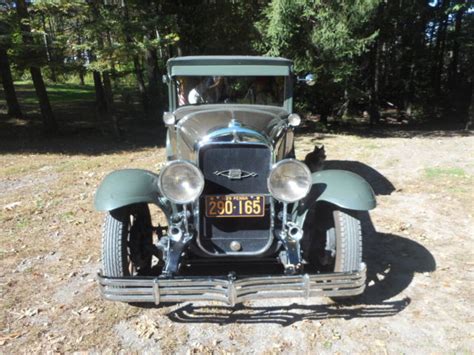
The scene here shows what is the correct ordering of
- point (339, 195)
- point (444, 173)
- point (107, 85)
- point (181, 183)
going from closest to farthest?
point (181, 183), point (339, 195), point (444, 173), point (107, 85)

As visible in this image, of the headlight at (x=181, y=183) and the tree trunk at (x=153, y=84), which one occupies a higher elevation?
the headlight at (x=181, y=183)

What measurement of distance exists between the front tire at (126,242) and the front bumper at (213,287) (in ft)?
1.51

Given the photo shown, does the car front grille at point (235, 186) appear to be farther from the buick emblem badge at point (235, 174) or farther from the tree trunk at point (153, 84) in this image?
the tree trunk at point (153, 84)

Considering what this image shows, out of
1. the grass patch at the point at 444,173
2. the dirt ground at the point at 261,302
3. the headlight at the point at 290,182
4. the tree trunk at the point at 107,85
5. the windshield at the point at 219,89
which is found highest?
the windshield at the point at 219,89

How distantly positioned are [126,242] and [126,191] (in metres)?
0.44

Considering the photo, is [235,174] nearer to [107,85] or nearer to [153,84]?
[107,85]

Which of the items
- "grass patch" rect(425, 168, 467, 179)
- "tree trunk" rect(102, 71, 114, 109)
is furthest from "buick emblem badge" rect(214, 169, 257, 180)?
"tree trunk" rect(102, 71, 114, 109)

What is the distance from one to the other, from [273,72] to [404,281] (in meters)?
2.66

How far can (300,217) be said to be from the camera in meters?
3.43

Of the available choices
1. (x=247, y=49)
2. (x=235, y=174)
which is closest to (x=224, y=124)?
(x=235, y=174)

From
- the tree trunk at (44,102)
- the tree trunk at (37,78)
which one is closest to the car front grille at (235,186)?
the tree trunk at (37,78)

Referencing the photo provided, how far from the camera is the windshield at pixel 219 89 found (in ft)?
15.4

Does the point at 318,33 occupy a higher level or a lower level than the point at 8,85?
higher

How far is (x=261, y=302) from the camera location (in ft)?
11.7
